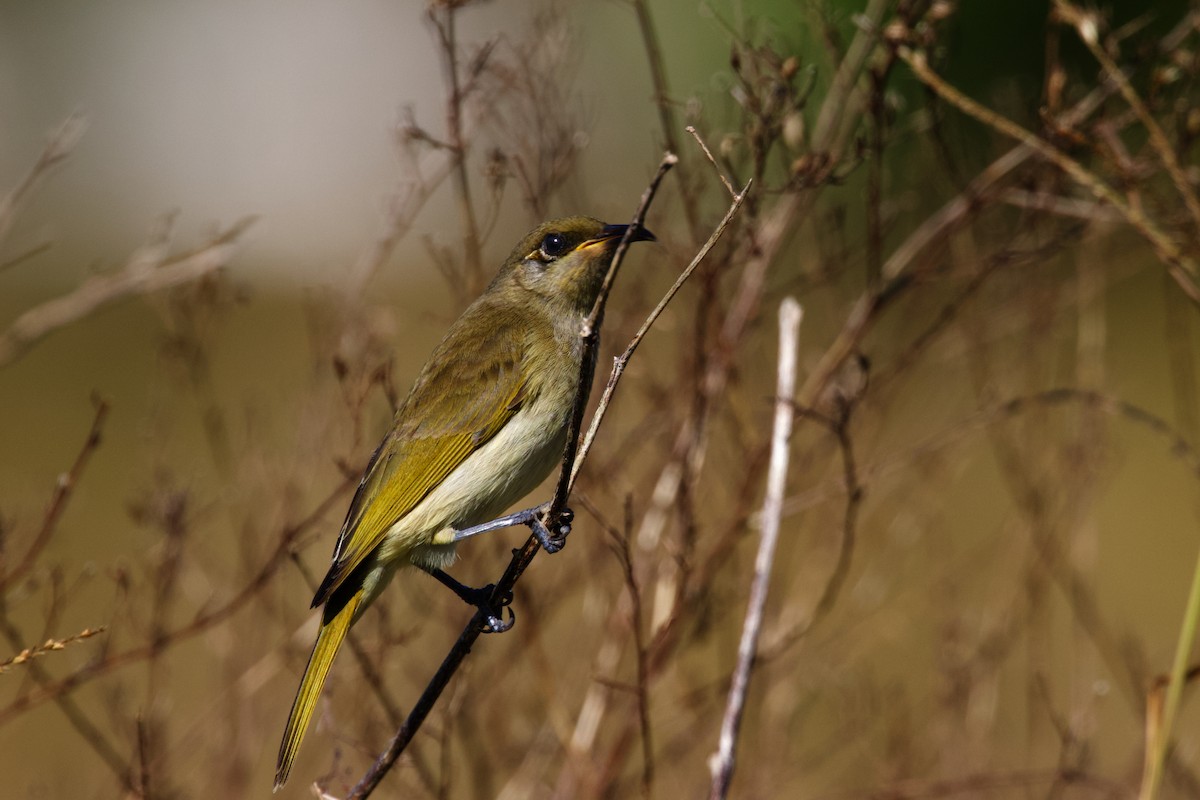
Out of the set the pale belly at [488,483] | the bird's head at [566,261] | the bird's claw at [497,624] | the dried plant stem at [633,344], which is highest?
the dried plant stem at [633,344]

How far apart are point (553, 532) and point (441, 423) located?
0.91 meters

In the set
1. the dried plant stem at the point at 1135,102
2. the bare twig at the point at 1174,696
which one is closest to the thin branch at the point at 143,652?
the bare twig at the point at 1174,696

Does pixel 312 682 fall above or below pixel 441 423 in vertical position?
below

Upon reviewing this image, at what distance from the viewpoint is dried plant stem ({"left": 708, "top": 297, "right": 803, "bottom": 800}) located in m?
2.77

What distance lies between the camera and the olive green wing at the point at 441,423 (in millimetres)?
3648

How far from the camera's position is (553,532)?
2998mm

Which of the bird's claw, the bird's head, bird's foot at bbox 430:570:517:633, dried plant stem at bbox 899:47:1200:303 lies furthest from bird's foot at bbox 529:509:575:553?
dried plant stem at bbox 899:47:1200:303

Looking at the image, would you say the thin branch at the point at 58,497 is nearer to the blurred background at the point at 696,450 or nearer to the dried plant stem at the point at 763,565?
the blurred background at the point at 696,450

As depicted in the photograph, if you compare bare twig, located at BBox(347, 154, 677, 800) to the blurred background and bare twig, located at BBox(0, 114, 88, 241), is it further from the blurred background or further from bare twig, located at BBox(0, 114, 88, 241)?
bare twig, located at BBox(0, 114, 88, 241)

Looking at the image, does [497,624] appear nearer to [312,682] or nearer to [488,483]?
[488,483]

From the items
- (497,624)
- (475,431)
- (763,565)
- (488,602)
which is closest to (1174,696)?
(763,565)

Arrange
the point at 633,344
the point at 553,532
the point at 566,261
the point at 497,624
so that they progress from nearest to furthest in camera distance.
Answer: the point at 633,344 → the point at 553,532 → the point at 497,624 → the point at 566,261

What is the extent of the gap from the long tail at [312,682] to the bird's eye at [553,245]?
1247mm

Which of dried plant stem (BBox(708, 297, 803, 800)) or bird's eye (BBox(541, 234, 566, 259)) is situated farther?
bird's eye (BBox(541, 234, 566, 259))
